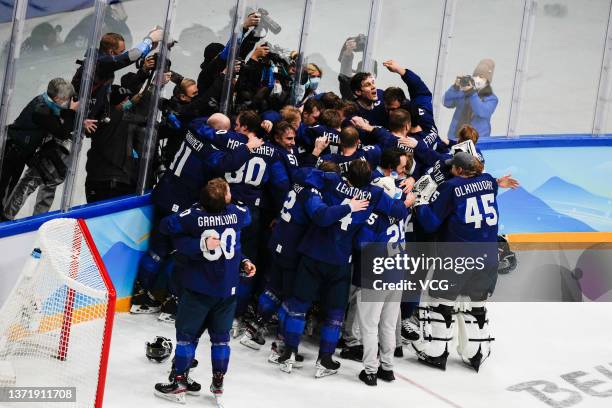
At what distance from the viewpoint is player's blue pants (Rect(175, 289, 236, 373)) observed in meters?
6.18

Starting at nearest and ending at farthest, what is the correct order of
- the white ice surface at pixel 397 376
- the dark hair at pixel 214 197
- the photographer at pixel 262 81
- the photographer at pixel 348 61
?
the dark hair at pixel 214 197 → the white ice surface at pixel 397 376 → the photographer at pixel 262 81 → the photographer at pixel 348 61

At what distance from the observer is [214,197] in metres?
6.12

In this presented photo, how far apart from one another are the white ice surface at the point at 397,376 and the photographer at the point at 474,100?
1.94m

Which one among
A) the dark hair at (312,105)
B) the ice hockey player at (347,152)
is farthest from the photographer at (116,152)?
the ice hockey player at (347,152)

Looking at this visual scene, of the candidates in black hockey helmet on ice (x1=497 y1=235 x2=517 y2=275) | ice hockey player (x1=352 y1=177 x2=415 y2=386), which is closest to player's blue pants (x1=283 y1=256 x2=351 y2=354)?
ice hockey player (x1=352 y1=177 x2=415 y2=386)

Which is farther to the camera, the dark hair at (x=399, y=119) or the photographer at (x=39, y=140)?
the dark hair at (x=399, y=119)

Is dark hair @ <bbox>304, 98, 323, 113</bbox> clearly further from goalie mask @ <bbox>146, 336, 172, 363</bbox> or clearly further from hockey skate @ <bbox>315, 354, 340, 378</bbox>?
goalie mask @ <bbox>146, 336, 172, 363</bbox>

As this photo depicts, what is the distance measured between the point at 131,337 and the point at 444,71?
11.8 feet

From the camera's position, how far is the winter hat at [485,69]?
9.46m

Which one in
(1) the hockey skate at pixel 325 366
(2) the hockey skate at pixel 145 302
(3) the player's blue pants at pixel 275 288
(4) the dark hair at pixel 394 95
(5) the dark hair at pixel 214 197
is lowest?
(1) the hockey skate at pixel 325 366

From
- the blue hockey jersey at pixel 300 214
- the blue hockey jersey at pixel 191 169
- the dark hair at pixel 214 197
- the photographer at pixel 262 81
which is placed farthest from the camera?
the photographer at pixel 262 81

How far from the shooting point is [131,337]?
7.09 m

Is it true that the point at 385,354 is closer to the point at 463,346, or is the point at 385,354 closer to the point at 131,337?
the point at 463,346

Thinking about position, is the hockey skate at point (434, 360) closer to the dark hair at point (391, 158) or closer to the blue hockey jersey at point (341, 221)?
the blue hockey jersey at point (341, 221)
